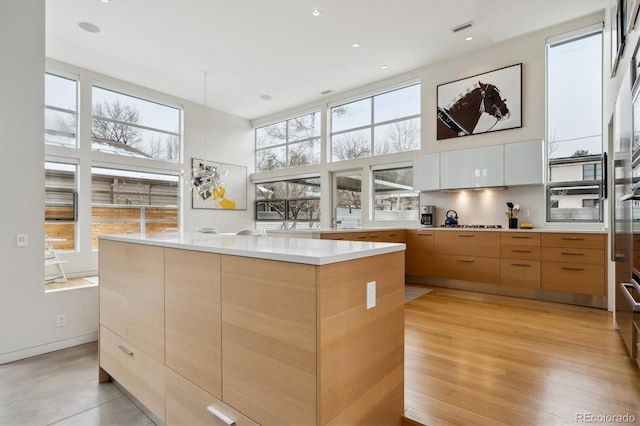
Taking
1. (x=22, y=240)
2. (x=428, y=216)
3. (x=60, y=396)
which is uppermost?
(x=428, y=216)

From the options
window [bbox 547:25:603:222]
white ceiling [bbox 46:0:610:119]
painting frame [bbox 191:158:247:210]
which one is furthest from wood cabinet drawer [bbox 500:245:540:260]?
painting frame [bbox 191:158:247:210]

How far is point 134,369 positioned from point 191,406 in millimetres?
671

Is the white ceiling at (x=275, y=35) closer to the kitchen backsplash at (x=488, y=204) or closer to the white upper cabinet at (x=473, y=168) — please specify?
the white upper cabinet at (x=473, y=168)

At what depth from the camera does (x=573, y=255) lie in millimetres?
3652

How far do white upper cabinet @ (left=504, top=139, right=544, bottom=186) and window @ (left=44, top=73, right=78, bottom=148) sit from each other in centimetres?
671

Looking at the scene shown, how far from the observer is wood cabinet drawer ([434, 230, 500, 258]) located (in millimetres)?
4223

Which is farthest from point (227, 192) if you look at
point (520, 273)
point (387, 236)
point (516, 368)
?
point (516, 368)

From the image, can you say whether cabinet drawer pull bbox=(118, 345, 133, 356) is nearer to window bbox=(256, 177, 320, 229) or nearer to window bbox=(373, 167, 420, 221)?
window bbox=(373, 167, 420, 221)

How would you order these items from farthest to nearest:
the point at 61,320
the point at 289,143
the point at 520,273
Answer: the point at 289,143 < the point at 520,273 < the point at 61,320

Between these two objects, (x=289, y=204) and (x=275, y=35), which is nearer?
(x=275, y=35)

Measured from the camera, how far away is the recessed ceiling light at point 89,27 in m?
4.18

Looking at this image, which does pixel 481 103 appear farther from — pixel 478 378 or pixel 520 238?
pixel 478 378

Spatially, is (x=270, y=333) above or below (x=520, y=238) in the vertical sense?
below

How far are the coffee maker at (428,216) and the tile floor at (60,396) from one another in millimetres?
4416
